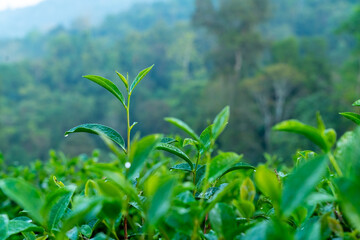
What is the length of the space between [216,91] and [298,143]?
14.8ft

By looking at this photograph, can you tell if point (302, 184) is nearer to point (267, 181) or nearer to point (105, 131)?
point (267, 181)

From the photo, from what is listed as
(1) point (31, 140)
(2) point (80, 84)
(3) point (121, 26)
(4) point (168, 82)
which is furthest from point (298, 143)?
(3) point (121, 26)

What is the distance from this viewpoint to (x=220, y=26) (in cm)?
1420

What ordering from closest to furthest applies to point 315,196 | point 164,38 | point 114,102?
1. point 315,196
2. point 114,102
3. point 164,38

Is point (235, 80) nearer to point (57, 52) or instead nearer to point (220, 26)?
point (220, 26)

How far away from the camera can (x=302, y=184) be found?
21 cm

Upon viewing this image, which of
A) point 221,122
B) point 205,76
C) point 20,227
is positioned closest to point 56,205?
point 20,227

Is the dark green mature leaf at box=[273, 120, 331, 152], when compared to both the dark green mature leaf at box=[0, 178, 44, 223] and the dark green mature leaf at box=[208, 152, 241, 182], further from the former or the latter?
the dark green mature leaf at box=[0, 178, 44, 223]

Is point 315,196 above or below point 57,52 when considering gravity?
above

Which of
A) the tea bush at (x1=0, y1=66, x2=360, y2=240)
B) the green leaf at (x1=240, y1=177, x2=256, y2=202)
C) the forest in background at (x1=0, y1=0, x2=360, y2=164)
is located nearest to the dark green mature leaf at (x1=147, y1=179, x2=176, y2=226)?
the tea bush at (x1=0, y1=66, x2=360, y2=240)

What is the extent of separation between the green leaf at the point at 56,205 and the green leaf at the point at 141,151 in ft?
0.21

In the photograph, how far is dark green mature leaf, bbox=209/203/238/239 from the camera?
0.85 feet

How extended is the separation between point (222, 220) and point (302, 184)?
0.07 meters

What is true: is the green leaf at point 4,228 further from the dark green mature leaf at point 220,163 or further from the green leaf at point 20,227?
the dark green mature leaf at point 220,163
